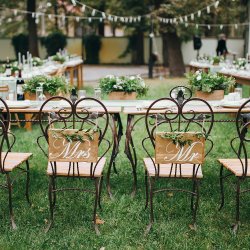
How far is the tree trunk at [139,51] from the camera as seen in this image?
89.0ft

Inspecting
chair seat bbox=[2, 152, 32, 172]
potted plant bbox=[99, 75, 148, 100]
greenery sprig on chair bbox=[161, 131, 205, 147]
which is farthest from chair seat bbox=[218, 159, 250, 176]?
chair seat bbox=[2, 152, 32, 172]

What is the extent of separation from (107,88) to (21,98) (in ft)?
3.54

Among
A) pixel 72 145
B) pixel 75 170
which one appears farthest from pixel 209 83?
pixel 72 145

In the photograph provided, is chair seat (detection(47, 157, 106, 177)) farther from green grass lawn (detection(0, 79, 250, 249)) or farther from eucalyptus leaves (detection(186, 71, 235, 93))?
eucalyptus leaves (detection(186, 71, 235, 93))

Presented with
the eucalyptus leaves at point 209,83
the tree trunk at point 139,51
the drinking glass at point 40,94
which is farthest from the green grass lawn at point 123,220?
the tree trunk at point 139,51

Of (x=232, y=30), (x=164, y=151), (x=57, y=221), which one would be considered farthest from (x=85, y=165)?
(x=232, y=30)

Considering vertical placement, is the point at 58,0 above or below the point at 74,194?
above

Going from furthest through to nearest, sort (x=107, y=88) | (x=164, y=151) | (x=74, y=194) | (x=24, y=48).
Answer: (x=24, y=48)
(x=107, y=88)
(x=74, y=194)
(x=164, y=151)

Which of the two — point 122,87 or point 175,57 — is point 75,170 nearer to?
point 122,87

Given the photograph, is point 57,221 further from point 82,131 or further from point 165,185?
point 165,185

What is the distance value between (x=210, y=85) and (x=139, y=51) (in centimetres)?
2233

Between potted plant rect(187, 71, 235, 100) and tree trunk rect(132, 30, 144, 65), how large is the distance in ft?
72.1

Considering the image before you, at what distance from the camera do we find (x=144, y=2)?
1923 cm

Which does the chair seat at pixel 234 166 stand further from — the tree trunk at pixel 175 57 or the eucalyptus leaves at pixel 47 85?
the tree trunk at pixel 175 57
